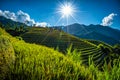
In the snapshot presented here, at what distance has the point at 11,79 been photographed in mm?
4227

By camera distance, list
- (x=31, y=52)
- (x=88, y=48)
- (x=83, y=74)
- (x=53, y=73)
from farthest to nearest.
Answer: (x=88, y=48), (x=31, y=52), (x=83, y=74), (x=53, y=73)

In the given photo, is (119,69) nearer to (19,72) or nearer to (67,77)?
(67,77)

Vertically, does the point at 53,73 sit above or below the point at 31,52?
below

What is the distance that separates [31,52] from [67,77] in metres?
1.82

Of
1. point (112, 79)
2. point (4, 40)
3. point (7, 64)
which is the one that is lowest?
point (112, 79)

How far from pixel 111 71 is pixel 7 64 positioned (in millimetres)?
2268

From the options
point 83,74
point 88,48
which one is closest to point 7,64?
point 83,74

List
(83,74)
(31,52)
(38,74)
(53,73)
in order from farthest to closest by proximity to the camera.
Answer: (31,52)
(83,74)
(53,73)
(38,74)

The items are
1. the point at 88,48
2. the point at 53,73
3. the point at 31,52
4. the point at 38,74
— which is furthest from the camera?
the point at 88,48

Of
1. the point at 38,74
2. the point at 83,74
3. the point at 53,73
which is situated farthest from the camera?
the point at 83,74

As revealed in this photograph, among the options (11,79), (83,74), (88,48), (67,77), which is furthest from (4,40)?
(88,48)

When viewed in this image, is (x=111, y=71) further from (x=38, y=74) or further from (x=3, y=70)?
(x=3, y=70)

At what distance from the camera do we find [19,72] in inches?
173

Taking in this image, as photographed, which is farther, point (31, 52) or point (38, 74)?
point (31, 52)
